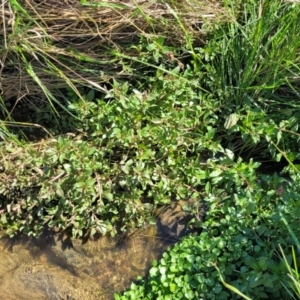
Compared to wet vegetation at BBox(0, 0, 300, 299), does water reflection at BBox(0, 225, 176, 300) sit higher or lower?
lower

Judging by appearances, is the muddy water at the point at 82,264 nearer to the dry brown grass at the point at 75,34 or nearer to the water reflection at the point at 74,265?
the water reflection at the point at 74,265

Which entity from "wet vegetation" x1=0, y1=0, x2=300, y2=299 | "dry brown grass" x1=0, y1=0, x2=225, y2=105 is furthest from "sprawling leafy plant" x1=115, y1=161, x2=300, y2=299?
"dry brown grass" x1=0, y1=0, x2=225, y2=105

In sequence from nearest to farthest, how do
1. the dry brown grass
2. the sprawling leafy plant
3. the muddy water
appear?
the sprawling leafy plant, the dry brown grass, the muddy water

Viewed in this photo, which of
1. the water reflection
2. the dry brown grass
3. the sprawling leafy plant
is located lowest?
the water reflection

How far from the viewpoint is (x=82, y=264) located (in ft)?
7.86

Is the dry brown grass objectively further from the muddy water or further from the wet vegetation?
the muddy water

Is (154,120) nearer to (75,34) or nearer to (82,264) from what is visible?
(75,34)

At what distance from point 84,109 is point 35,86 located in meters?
0.27

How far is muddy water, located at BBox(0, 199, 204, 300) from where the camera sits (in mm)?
2363

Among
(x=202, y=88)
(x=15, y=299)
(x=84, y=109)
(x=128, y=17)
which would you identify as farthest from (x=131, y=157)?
(x=15, y=299)

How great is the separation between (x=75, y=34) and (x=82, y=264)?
3.44 ft

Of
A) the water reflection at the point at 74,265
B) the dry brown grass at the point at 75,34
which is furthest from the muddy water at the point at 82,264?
the dry brown grass at the point at 75,34

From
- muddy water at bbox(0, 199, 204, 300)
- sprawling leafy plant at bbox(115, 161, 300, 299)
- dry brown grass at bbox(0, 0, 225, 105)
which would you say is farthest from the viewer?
muddy water at bbox(0, 199, 204, 300)

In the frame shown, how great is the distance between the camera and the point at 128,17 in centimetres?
Answer: 235
